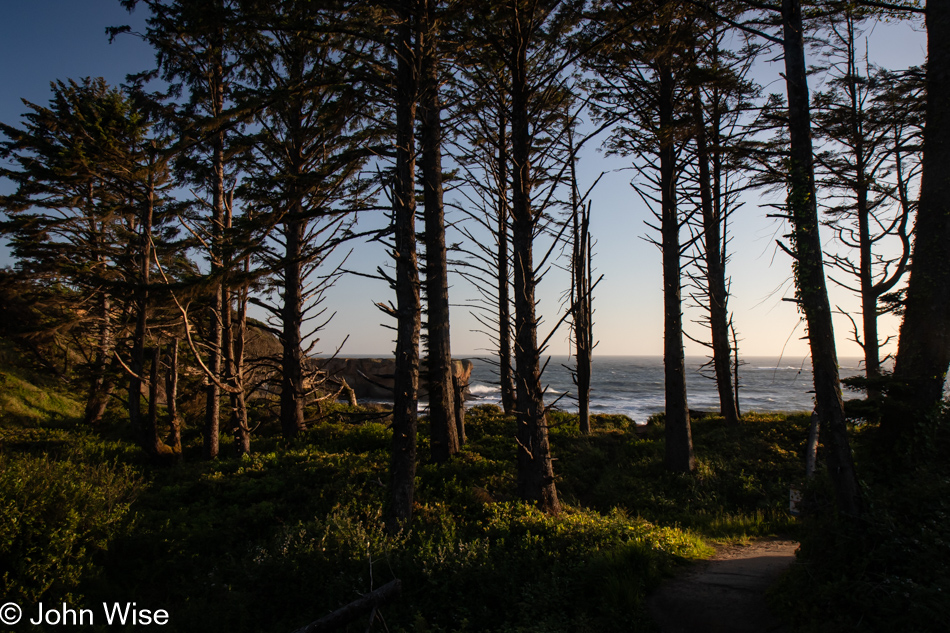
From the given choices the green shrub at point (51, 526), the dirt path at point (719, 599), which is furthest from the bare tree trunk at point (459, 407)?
the green shrub at point (51, 526)

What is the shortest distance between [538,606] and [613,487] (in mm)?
5517

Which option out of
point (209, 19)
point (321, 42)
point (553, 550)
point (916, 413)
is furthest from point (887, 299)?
point (209, 19)

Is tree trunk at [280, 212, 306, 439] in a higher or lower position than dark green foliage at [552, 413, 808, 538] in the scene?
higher

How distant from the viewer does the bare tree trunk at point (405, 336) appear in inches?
241

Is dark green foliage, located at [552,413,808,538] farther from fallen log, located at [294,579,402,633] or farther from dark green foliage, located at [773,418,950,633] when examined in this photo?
fallen log, located at [294,579,402,633]

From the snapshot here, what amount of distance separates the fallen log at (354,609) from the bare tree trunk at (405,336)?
4.25 ft

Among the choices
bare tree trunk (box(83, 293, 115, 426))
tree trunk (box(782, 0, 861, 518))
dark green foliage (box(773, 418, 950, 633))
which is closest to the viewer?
dark green foliage (box(773, 418, 950, 633))

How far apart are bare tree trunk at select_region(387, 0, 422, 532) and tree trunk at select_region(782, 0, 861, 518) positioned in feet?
16.3

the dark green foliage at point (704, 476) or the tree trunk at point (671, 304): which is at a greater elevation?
the tree trunk at point (671, 304)

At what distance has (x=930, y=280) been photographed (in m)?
5.18

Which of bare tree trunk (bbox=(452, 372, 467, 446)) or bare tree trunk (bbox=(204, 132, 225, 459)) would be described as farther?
bare tree trunk (bbox=(452, 372, 467, 446))

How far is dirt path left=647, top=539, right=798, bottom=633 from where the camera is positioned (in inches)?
159

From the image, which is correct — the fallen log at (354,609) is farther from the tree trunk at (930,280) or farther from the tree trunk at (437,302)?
the tree trunk at (930,280)

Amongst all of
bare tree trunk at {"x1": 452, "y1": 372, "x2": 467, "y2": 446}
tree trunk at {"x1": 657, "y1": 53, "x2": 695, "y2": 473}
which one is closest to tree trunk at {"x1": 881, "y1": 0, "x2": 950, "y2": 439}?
tree trunk at {"x1": 657, "y1": 53, "x2": 695, "y2": 473}
